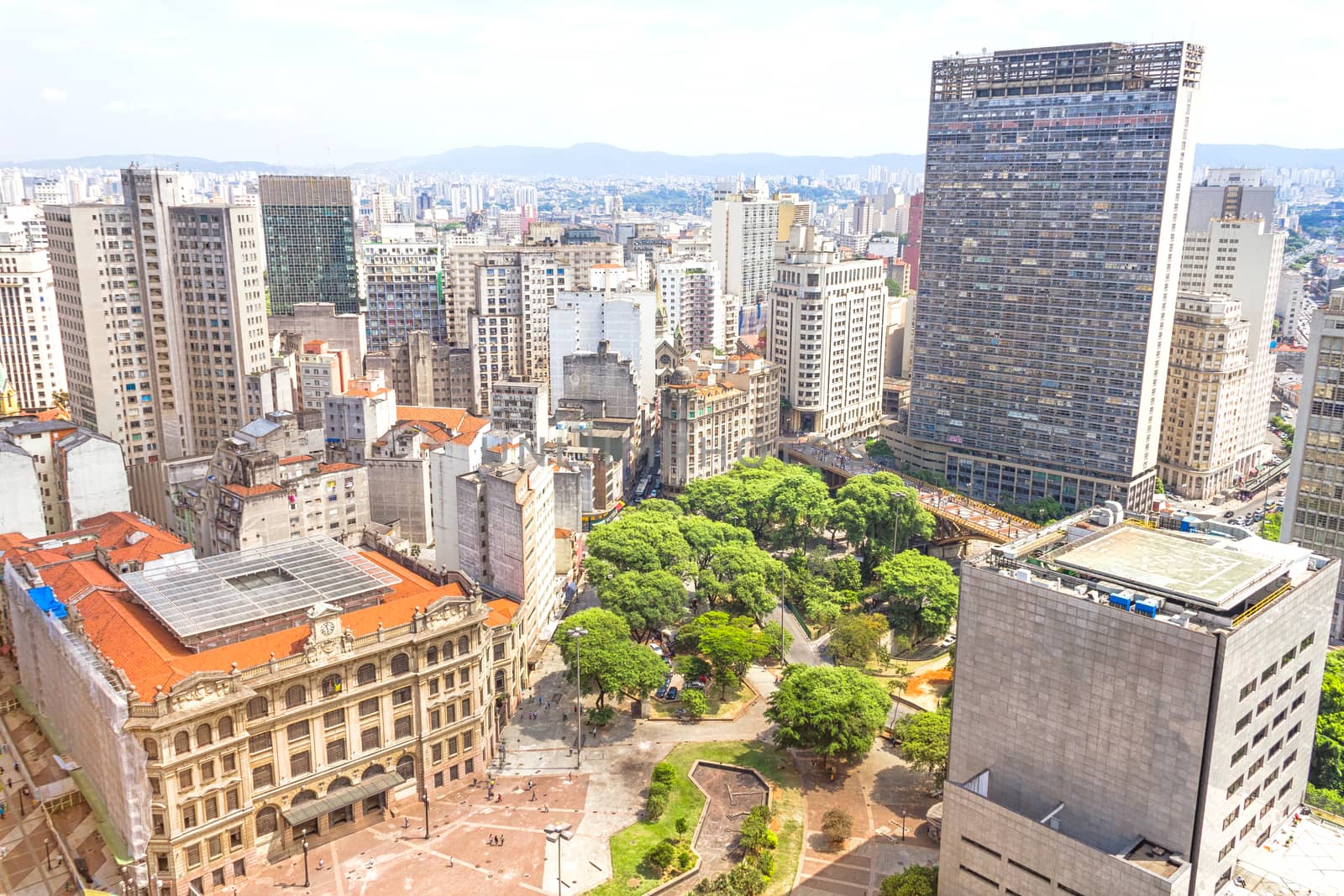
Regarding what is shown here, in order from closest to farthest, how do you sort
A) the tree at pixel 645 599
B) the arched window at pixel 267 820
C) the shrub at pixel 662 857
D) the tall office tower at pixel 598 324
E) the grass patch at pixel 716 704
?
the shrub at pixel 662 857 → the arched window at pixel 267 820 → the grass patch at pixel 716 704 → the tree at pixel 645 599 → the tall office tower at pixel 598 324

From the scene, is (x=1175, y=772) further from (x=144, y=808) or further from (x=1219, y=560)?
(x=144, y=808)

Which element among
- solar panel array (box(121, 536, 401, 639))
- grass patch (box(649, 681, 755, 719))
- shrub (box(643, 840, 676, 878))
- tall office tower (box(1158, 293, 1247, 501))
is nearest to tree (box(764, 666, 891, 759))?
grass patch (box(649, 681, 755, 719))

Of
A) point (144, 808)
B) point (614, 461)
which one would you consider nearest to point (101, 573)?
point (144, 808)

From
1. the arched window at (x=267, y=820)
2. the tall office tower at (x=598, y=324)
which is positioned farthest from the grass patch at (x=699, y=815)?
the tall office tower at (x=598, y=324)

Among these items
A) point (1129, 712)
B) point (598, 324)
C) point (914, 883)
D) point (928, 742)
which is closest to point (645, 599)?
point (928, 742)

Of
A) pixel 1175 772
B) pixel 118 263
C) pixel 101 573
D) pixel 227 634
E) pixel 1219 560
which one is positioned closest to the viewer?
pixel 1175 772

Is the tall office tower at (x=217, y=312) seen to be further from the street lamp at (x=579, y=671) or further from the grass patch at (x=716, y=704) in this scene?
the grass patch at (x=716, y=704)
